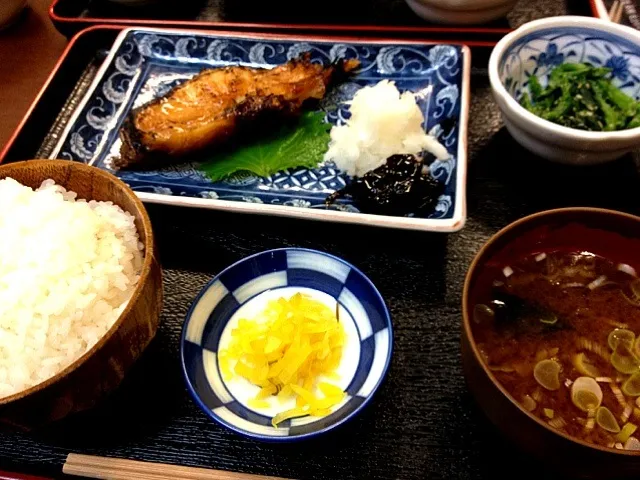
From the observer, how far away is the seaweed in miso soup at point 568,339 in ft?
3.70

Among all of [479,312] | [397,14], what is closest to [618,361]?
[479,312]

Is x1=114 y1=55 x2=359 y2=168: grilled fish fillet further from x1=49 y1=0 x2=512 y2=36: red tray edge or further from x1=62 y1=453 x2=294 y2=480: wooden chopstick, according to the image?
x1=62 y1=453 x2=294 y2=480: wooden chopstick

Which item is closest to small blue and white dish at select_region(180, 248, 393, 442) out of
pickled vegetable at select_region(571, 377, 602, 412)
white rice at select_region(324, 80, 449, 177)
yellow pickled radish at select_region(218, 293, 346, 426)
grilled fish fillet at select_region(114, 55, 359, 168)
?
yellow pickled radish at select_region(218, 293, 346, 426)

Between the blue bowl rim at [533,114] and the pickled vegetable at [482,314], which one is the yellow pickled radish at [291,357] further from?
the blue bowl rim at [533,114]

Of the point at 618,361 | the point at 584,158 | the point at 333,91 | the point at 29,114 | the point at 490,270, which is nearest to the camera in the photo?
the point at 618,361

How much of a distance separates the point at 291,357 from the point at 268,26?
1625mm

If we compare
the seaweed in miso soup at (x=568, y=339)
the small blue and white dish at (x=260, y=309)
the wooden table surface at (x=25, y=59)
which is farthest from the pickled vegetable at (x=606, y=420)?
the wooden table surface at (x=25, y=59)

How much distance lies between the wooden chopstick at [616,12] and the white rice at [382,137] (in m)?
1.02

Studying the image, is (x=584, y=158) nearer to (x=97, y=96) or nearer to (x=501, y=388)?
(x=501, y=388)

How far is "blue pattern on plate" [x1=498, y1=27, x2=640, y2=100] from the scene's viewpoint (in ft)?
6.11

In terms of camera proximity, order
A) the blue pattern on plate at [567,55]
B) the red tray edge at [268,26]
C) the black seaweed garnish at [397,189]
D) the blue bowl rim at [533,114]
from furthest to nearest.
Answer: the red tray edge at [268,26] < the blue pattern on plate at [567,55] < the black seaweed garnish at [397,189] < the blue bowl rim at [533,114]

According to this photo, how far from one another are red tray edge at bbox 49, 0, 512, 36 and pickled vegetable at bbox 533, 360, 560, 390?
1505 millimetres

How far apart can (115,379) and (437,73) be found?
1593 mm

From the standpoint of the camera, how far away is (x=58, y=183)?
153 centimetres
